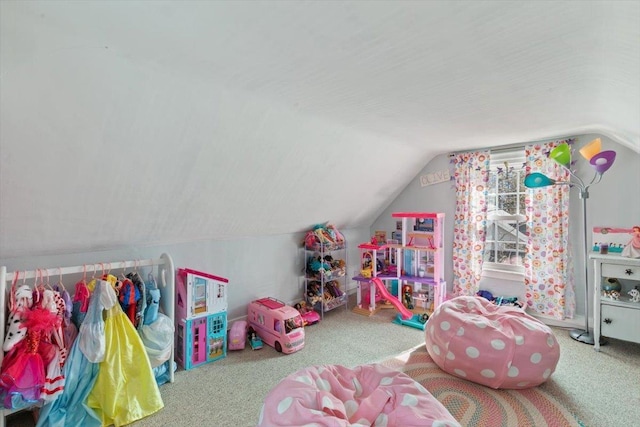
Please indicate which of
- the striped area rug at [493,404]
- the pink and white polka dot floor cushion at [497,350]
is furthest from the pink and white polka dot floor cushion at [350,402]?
the pink and white polka dot floor cushion at [497,350]

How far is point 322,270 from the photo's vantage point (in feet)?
12.4

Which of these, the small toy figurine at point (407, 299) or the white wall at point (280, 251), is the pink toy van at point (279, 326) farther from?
the small toy figurine at point (407, 299)

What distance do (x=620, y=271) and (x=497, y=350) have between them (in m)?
1.58

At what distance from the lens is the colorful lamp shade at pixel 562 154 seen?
3.11 metres

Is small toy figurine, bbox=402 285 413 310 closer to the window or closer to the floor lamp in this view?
the window

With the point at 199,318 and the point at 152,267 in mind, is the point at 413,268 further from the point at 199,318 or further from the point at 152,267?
the point at 152,267

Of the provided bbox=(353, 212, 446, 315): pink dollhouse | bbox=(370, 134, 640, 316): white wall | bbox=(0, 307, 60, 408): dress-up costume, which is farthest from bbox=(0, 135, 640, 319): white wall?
bbox=(0, 307, 60, 408): dress-up costume

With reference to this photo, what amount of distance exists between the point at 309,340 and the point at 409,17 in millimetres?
2818

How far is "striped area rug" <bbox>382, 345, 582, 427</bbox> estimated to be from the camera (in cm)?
192

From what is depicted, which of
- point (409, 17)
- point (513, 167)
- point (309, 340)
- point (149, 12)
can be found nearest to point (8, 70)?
point (149, 12)

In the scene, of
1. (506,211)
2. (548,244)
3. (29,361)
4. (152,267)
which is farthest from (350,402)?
(506,211)

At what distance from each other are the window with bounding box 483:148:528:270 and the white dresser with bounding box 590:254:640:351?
3.06 feet

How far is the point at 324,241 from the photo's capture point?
151 inches

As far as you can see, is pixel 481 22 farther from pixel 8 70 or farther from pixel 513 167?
pixel 513 167
